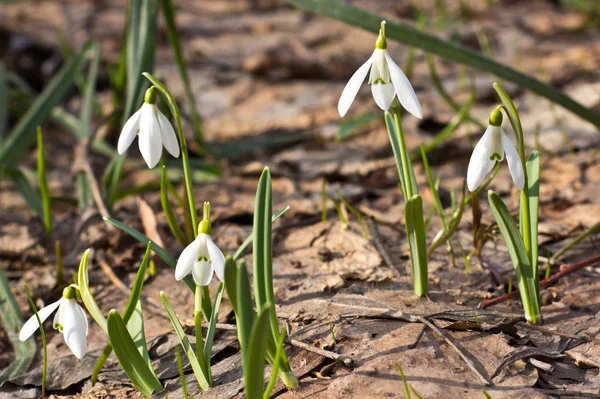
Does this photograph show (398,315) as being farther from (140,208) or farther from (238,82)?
(238,82)

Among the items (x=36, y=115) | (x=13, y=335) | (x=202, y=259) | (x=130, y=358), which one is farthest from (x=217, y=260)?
(x=36, y=115)

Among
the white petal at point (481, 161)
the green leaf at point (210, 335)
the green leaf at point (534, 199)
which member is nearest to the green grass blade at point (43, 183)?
the green leaf at point (210, 335)

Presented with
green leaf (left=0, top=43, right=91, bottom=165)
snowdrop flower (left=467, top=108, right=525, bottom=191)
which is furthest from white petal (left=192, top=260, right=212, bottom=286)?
green leaf (left=0, top=43, right=91, bottom=165)

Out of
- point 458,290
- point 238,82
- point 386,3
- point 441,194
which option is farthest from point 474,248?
point 386,3

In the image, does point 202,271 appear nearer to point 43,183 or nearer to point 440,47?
point 43,183

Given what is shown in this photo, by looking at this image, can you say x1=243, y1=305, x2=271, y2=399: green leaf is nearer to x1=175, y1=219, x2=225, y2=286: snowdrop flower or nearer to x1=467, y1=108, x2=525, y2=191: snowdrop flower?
x1=175, y1=219, x2=225, y2=286: snowdrop flower

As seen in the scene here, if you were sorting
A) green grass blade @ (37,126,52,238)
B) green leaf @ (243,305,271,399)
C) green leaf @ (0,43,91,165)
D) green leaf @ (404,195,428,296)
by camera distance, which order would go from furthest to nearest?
green leaf @ (0,43,91,165)
green grass blade @ (37,126,52,238)
green leaf @ (404,195,428,296)
green leaf @ (243,305,271,399)

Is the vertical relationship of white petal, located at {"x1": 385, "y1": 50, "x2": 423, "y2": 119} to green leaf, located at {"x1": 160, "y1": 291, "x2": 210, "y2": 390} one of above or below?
above

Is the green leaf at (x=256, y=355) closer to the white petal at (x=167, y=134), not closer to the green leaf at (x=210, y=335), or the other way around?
the green leaf at (x=210, y=335)
